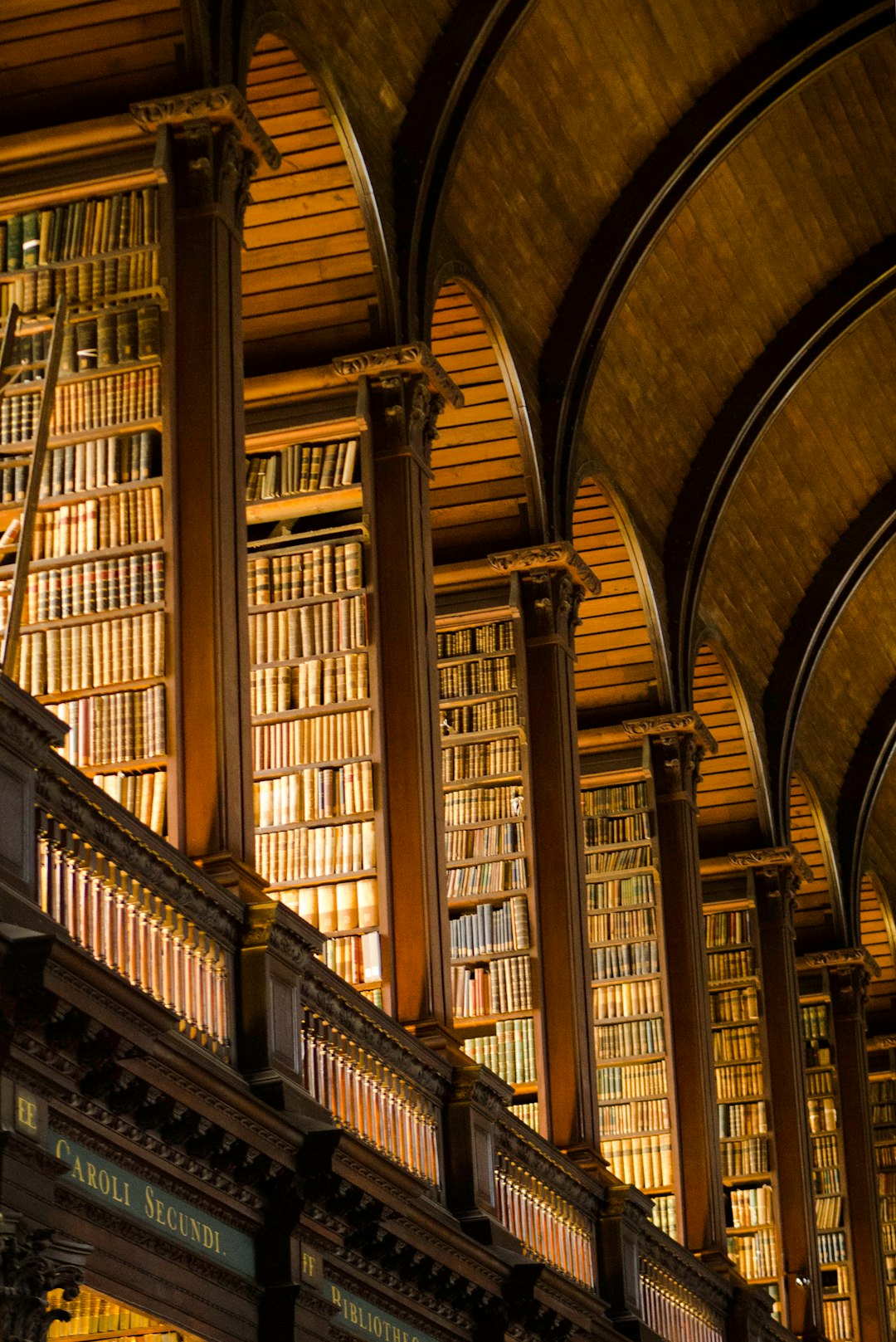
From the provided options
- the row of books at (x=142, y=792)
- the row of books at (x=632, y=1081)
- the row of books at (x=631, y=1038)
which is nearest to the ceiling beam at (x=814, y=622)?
the row of books at (x=631, y=1038)

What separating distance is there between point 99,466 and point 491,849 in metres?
4.31

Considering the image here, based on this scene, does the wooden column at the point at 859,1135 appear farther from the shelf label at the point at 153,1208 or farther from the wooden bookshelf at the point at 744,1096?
the shelf label at the point at 153,1208

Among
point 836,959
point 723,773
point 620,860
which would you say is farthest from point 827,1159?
point 620,860

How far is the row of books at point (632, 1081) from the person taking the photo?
13953 mm

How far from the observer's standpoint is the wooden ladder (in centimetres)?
704

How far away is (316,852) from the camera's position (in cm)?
1000

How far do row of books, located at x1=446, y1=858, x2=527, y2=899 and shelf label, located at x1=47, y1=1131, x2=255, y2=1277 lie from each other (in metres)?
4.52

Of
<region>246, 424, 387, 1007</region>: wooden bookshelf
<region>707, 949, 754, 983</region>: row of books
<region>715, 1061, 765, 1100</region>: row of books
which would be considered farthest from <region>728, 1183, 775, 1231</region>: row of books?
<region>246, 424, 387, 1007</region>: wooden bookshelf

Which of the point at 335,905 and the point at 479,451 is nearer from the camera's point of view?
the point at 335,905

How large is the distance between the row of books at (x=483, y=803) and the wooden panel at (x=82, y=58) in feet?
14.2

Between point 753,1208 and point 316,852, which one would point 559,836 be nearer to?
point 316,852

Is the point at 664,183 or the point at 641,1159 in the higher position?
the point at 664,183

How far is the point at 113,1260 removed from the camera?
6738 mm

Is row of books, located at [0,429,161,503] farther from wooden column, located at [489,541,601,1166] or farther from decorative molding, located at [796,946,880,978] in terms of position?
decorative molding, located at [796,946,880,978]
